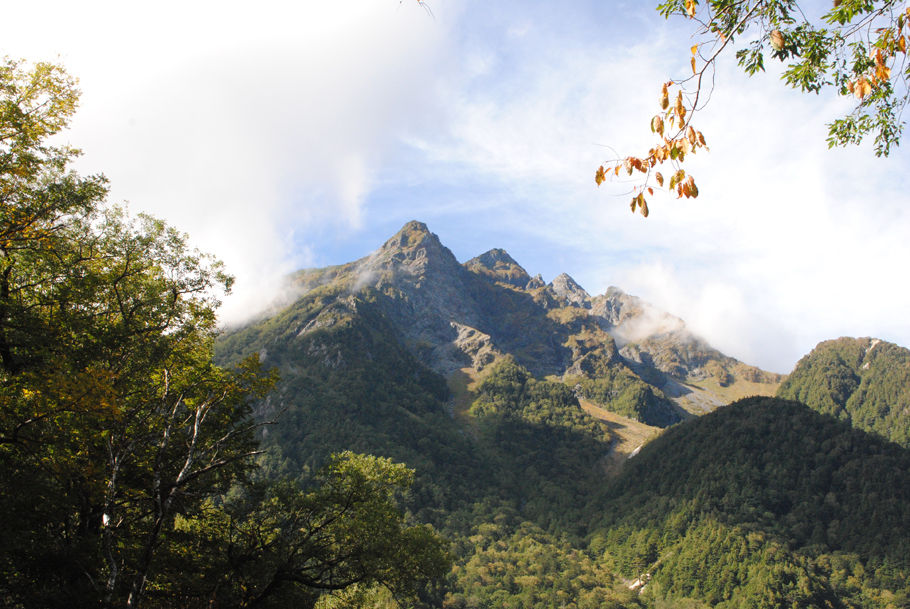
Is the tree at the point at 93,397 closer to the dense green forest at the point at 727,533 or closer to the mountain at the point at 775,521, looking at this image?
the dense green forest at the point at 727,533

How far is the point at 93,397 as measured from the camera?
35.3ft

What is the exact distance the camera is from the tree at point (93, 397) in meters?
11.0

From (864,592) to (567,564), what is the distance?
3117 inches

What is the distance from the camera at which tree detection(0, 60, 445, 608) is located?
11000mm

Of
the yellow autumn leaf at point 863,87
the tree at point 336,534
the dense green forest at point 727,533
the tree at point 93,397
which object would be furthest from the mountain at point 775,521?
the yellow autumn leaf at point 863,87

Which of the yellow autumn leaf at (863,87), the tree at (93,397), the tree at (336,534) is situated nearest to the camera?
the yellow autumn leaf at (863,87)

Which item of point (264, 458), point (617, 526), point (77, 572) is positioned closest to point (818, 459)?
point (617, 526)

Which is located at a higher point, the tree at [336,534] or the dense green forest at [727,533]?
the tree at [336,534]

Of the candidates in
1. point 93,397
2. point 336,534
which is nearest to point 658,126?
point 93,397

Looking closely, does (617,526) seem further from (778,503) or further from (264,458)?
(264,458)

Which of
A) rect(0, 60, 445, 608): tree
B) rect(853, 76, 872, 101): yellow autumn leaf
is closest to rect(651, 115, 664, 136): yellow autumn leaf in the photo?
rect(853, 76, 872, 101): yellow autumn leaf

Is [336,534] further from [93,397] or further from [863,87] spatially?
[863,87]

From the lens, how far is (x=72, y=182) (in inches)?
598

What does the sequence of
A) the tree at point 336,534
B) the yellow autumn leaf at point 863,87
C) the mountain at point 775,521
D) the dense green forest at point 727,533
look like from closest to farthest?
the yellow autumn leaf at point 863,87 → the tree at point 336,534 → the mountain at point 775,521 → the dense green forest at point 727,533
